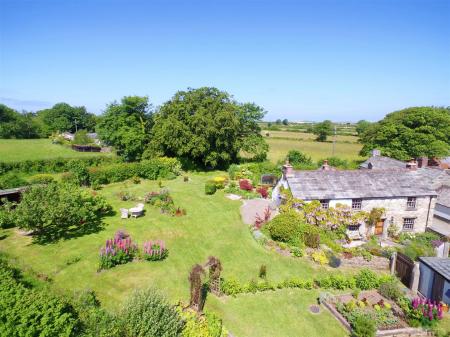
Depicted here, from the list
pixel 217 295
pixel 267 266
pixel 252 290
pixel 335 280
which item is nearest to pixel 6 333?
pixel 217 295

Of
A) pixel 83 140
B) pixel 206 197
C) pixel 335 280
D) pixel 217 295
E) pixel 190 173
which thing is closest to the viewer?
pixel 217 295

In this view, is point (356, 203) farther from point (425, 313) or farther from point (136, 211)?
point (136, 211)

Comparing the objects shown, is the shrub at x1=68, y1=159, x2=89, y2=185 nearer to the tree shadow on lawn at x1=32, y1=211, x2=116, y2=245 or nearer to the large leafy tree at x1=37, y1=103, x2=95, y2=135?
the tree shadow on lawn at x1=32, y1=211, x2=116, y2=245

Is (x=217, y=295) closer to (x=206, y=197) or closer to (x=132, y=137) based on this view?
Answer: (x=206, y=197)

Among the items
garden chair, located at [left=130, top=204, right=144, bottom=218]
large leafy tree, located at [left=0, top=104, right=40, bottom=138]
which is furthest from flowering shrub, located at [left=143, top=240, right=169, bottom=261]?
large leafy tree, located at [left=0, top=104, right=40, bottom=138]

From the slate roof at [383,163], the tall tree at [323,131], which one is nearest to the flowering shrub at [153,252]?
the slate roof at [383,163]
